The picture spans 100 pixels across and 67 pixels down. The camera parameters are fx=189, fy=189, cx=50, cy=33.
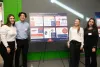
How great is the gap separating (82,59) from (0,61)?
2.46 meters

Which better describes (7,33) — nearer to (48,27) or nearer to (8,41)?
(8,41)

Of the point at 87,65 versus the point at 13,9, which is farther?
the point at 13,9

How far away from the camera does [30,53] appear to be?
5.64m

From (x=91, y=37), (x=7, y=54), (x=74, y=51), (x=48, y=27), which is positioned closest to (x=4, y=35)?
(x=7, y=54)

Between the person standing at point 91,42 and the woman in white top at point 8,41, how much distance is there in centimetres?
181

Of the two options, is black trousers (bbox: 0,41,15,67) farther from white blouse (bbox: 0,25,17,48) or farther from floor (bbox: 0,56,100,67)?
floor (bbox: 0,56,100,67)

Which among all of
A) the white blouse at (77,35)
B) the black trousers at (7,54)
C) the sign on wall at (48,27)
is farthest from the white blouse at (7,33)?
the white blouse at (77,35)

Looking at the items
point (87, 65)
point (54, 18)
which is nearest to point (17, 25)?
point (54, 18)

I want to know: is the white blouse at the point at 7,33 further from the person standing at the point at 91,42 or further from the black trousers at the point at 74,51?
the person standing at the point at 91,42

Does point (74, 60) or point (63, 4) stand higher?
point (63, 4)

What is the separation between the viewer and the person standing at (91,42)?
15.6 ft

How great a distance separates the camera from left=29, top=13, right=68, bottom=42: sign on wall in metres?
5.17

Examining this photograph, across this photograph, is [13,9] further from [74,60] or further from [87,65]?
[87,65]

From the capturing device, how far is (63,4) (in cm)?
565
